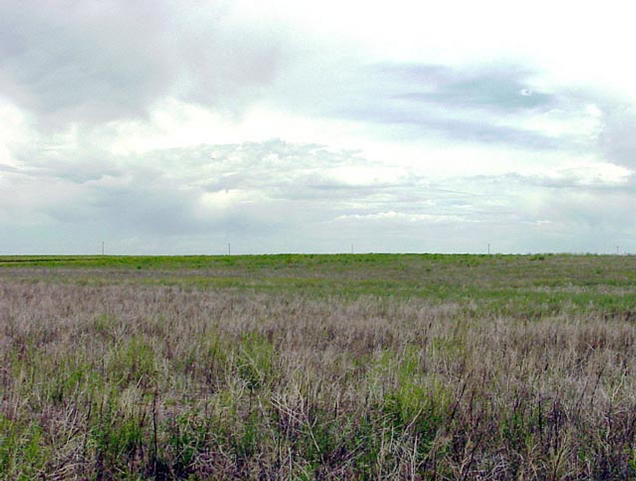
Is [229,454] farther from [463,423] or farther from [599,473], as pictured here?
[599,473]

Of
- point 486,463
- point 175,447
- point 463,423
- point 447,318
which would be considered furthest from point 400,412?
point 447,318

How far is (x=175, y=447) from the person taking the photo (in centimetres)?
416

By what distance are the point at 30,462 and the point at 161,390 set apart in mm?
2105

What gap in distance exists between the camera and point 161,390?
18.8 ft

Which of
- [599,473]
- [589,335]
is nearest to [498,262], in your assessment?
[589,335]

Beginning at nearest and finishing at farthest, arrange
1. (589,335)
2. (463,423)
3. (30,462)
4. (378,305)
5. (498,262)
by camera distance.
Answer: (30,462), (463,423), (589,335), (378,305), (498,262)

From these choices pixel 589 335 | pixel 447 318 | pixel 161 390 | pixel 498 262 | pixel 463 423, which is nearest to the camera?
pixel 463 423

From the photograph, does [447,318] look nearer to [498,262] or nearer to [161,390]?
[161,390]

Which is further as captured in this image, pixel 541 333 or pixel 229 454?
pixel 541 333

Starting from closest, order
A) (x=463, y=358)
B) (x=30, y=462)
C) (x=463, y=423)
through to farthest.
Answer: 1. (x=30, y=462)
2. (x=463, y=423)
3. (x=463, y=358)

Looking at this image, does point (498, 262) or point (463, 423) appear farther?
point (498, 262)

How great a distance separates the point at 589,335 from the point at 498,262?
37117mm

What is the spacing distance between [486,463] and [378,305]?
10.4 m

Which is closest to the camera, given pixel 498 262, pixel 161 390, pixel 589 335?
pixel 161 390
